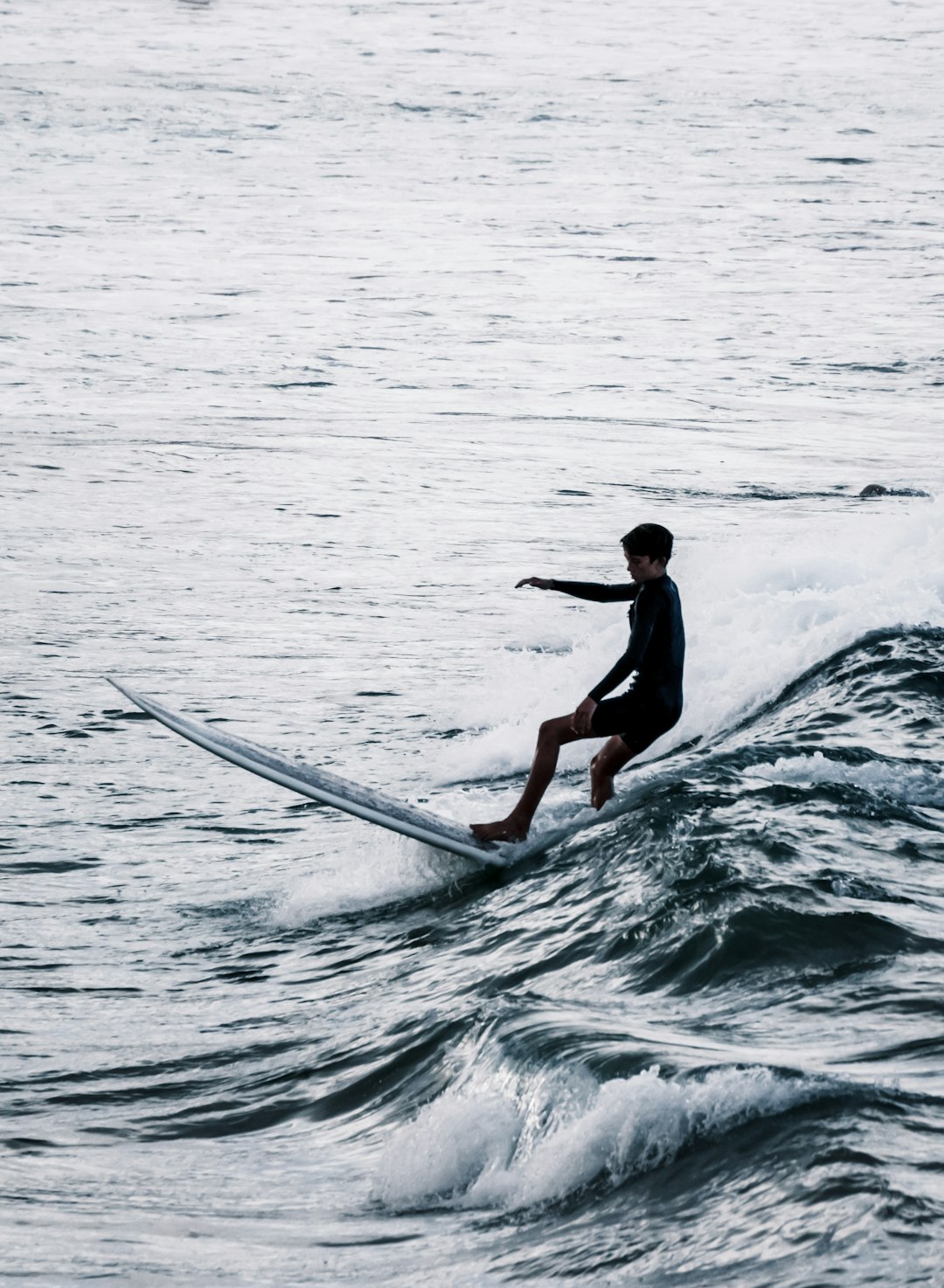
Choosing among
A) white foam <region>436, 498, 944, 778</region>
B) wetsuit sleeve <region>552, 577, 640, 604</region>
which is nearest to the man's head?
wetsuit sleeve <region>552, 577, 640, 604</region>

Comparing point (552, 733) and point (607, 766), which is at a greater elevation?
point (552, 733)

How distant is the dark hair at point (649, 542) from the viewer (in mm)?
8812

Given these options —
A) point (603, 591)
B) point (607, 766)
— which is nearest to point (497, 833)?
point (607, 766)

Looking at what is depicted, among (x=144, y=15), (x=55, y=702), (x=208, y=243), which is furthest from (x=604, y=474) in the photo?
(x=144, y=15)

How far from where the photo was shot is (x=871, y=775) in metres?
11.1

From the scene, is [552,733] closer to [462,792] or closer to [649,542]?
[649,542]

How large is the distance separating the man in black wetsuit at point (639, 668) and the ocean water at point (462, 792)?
761 mm

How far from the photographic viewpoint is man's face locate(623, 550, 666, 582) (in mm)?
8852

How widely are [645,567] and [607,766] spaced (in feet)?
4.99

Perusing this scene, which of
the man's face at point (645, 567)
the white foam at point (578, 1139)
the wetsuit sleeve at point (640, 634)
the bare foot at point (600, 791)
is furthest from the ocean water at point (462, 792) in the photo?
the man's face at point (645, 567)

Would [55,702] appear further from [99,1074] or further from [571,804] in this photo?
[99,1074]

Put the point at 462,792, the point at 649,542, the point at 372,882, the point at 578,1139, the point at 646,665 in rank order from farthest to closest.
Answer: the point at 462,792 → the point at 372,882 → the point at 646,665 → the point at 649,542 → the point at 578,1139

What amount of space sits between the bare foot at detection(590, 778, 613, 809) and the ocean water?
0.67ft

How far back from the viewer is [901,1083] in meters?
6.38
